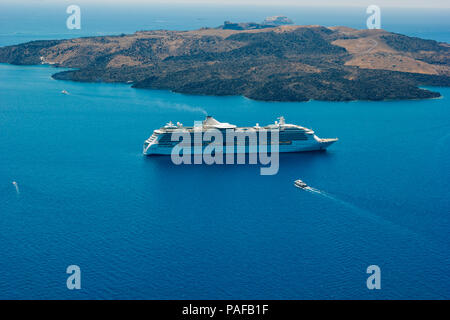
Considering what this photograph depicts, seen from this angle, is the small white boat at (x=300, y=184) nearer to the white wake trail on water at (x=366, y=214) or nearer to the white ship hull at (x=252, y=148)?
the white wake trail on water at (x=366, y=214)

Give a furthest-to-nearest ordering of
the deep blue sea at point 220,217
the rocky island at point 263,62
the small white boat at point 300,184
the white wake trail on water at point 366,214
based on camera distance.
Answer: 1. the rocky island at point 263,62
2. the small white boat at point 300,184
3. the white wake trail on water at point 366,214
4. the deep blue sea at point 220,217

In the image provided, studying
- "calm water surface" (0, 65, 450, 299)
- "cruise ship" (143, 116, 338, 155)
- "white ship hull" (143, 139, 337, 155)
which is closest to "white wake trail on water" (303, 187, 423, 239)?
"calm water surface" (0, 65, 450, 299)

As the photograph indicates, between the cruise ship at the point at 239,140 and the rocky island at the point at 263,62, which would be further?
the rocky island at the point at 263,62

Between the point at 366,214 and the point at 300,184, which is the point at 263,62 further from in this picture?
the point at 366,214

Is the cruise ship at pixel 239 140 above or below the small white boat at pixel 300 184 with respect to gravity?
above

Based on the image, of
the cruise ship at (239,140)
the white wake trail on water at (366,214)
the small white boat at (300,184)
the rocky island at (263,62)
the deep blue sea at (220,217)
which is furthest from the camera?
the rocky island at (263,62)

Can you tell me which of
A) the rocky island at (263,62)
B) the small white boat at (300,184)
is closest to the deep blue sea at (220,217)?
the small white boat at (300,184)

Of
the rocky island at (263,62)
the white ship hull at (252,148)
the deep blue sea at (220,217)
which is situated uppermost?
the rocky island at (263,62)
